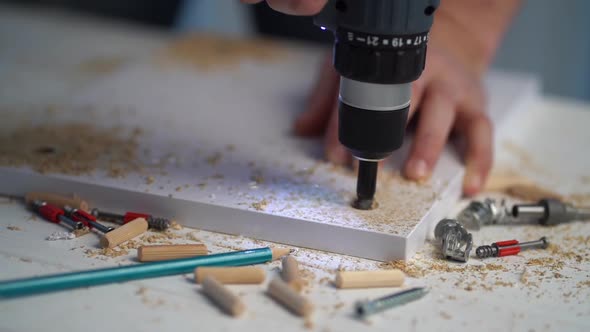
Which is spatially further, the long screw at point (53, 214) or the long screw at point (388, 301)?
the long screw at point (53, 214)

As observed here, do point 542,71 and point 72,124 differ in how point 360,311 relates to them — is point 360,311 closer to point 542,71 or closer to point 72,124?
point 72,124

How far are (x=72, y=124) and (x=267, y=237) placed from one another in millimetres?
521

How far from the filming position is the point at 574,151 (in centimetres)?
133

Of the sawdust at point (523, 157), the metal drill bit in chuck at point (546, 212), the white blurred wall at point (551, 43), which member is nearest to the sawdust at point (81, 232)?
the metal drill bit in chuck at point (546, 212)

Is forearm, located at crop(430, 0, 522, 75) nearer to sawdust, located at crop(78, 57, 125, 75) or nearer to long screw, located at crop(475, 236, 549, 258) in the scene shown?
long screw, located at crop(475, 236, 549, 258)

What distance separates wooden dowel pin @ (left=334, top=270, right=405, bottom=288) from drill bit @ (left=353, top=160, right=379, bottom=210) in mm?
140

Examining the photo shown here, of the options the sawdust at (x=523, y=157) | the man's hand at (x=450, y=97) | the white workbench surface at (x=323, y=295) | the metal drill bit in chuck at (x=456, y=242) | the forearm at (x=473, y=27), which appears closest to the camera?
the white workbench surface at (x=323, y=295)

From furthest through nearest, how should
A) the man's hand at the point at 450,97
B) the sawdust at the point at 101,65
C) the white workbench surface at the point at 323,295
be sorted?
the sawdust at the point at 101,65, the man's hand at the point at 450,97, the white workbench surface at the point at 323,295

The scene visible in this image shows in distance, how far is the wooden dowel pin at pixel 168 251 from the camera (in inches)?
33.9

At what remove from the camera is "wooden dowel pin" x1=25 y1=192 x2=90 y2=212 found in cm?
100

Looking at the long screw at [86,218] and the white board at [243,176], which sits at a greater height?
the white board at [243,176]

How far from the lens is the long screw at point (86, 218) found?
3.08ft

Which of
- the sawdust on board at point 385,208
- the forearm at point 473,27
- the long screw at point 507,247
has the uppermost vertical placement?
the forearm at point 473,27

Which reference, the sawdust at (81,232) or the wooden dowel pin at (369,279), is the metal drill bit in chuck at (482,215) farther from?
the sawdust at (81,232)
